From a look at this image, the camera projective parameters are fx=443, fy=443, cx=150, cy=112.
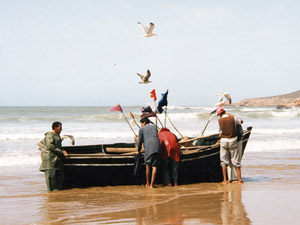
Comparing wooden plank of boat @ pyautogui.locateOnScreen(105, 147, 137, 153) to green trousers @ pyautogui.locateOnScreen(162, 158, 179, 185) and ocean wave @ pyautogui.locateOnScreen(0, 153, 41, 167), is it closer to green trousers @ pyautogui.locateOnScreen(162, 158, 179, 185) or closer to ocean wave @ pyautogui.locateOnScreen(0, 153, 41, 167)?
green trousers @ pyautogui.locateOnScreen(162, 158, 179, 185)

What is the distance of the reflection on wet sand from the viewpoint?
19.8 feet

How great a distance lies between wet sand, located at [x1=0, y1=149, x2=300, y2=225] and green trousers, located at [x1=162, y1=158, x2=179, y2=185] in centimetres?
37

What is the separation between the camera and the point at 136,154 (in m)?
8.76

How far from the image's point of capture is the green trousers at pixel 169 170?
8.96 meters

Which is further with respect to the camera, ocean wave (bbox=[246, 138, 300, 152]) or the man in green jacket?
ocean wave (bbox=[246, 138, 300, 152])

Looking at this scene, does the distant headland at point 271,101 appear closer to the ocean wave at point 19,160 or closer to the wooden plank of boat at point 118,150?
the ocean wave at point 19,160

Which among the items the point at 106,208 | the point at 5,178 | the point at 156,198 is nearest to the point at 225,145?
the point at 156,198

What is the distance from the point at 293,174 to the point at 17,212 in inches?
262

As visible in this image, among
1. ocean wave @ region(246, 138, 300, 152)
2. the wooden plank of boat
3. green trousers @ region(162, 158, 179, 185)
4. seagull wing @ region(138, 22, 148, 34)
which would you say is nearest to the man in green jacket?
the wooden plank of boat

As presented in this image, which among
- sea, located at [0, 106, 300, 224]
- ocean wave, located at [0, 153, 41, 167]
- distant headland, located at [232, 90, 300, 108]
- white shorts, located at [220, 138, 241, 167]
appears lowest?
sea, located at [0, 106, 300, 224]

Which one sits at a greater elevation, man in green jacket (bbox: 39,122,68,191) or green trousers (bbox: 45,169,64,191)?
man in green jacket (bbox: 39,122,68,191)

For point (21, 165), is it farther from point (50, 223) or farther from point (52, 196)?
point (50, 223)

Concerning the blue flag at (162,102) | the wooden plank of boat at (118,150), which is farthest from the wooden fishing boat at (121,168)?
the blue flag at (162,102)

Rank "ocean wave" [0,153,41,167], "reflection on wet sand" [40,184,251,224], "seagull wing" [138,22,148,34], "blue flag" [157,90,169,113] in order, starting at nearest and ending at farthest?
"reflection on wet sand" [40,184,251,224] → "blue flag" [157,90,169,113] → "seagull wing" [138,22,148,34] → "ocean wave" [0,153,41,167]
